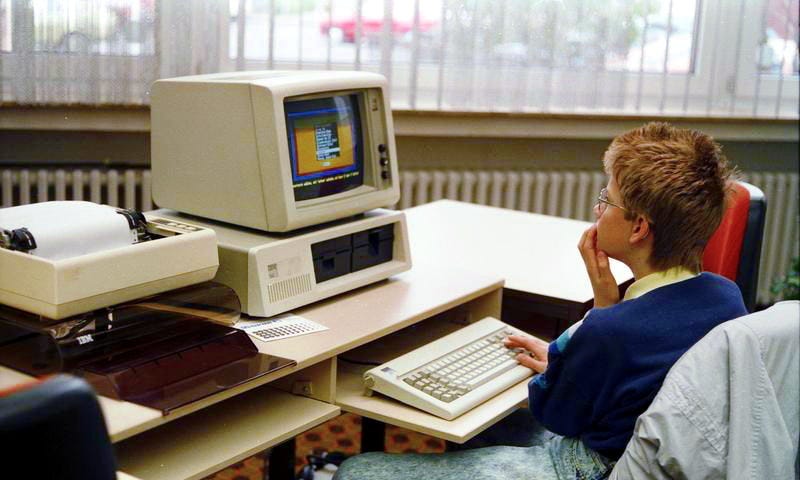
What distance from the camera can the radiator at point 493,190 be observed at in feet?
9.70

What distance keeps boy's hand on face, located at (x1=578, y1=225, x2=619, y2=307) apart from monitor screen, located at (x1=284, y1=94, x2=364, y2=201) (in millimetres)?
513

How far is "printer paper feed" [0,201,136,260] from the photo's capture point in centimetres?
142

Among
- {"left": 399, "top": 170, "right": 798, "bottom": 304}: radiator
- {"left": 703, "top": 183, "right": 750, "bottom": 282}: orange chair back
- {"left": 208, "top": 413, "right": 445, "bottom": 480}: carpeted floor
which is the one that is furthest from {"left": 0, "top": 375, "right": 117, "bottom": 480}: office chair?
{"left": 399, "top": 170, "right": 798, "bottom": 304}: radiator

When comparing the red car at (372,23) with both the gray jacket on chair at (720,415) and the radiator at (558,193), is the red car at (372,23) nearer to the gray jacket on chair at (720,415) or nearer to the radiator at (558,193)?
the radiator at (558,193)

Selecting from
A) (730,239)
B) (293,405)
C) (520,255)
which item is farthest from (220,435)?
(730,239)

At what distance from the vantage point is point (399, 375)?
1.66 metres

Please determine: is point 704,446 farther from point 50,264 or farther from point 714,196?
point 50,264

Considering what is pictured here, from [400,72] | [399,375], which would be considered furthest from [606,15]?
[399,375]

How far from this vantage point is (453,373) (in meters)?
1.73

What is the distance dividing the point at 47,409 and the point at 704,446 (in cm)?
93

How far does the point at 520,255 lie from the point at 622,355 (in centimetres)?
89

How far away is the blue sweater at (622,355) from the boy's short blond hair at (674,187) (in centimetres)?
6

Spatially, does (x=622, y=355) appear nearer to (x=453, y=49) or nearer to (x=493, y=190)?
(x=453, y=49)

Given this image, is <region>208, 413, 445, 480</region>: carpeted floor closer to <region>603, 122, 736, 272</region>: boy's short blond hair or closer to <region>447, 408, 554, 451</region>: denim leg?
<region>447, 408, 554, 451</region>: denim leg
